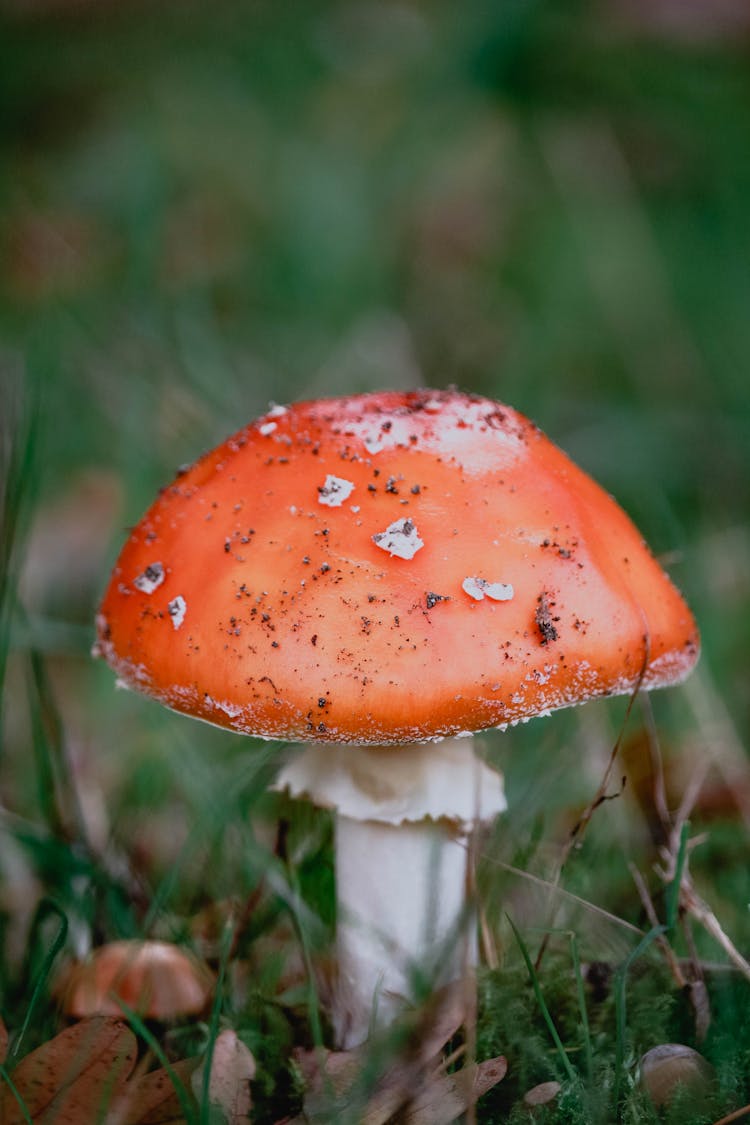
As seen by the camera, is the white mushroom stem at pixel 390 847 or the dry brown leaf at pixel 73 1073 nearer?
the dry brown leaf at pixel 73 1073

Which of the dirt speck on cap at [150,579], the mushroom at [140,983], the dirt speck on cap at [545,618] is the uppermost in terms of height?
the dirt speck on cap at [150,579]

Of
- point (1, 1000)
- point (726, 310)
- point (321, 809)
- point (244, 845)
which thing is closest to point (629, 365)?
point (726, 310)

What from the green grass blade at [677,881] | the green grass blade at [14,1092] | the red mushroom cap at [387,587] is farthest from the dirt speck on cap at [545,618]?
the green grass blade at [14,1092]

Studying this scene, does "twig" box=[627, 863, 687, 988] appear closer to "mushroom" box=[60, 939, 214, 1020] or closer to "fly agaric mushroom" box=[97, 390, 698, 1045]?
"fly agaric mushroom" box=[97, 390, 698, 1045]

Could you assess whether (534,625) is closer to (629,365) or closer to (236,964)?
(236,964)

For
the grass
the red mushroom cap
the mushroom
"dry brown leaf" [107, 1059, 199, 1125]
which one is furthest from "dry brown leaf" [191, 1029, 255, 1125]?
the red mushroom cap

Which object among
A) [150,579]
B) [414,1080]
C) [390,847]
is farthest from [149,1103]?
[150,579]

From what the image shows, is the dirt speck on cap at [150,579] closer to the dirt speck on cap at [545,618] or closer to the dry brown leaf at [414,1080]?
the dirt speck on cap at [545,618]
